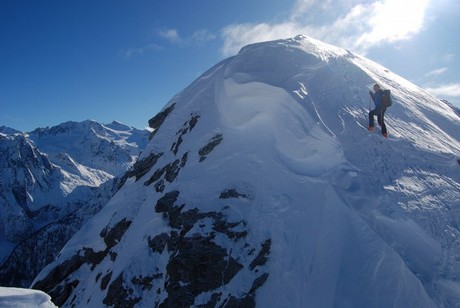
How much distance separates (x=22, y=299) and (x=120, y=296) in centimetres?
1226

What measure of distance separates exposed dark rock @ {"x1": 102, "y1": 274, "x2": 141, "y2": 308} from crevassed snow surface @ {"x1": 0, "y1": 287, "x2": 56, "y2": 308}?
11182mm

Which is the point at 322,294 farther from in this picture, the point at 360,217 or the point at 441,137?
the point at 441,137

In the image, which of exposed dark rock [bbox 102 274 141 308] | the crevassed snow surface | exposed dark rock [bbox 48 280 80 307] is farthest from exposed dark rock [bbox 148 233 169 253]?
the crevassed snow surface

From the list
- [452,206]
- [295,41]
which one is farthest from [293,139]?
[295,41]

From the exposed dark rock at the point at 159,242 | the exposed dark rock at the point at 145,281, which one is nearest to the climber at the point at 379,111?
the exposed dark rock at the point at 159,242

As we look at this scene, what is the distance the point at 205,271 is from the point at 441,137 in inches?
600

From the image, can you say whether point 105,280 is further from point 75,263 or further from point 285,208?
point 285,208

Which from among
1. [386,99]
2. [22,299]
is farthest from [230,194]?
[22,299]

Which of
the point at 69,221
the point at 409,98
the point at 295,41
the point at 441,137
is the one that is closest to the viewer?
the point at 441,137

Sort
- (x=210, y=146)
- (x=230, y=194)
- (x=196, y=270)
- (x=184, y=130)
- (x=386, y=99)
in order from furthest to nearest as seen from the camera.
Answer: (x=184, y=130), (x=210, y=146), (x=386, y=99), (x=230, y=194), (x=196, y=270)

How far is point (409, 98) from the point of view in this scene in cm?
2508

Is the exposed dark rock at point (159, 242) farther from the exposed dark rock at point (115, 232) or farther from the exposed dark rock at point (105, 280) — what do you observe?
the exposed dark rock at point (115, 232)

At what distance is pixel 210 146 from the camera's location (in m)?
21.0

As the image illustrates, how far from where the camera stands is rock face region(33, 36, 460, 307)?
12.9m
